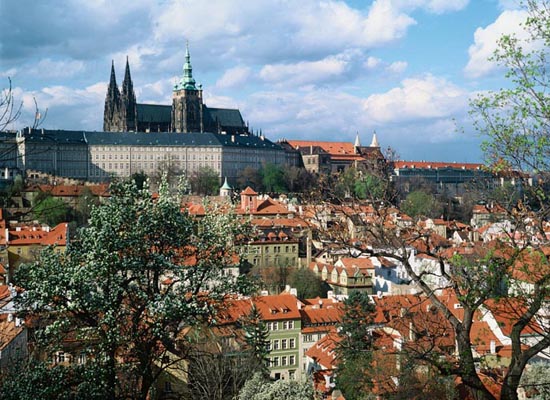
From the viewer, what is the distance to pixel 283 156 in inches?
4604

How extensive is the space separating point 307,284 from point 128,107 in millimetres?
72734

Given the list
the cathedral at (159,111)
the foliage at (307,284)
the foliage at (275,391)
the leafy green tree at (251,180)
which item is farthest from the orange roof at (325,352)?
the cathedral at (159,111)

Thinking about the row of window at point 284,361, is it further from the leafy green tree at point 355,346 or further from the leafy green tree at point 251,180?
the leafy green tree at point 251,180

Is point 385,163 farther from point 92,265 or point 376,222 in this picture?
point 92,265

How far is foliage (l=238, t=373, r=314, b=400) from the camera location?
16.6 meters

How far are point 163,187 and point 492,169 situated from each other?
448 cm

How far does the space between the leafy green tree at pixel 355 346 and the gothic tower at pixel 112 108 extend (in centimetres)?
8770

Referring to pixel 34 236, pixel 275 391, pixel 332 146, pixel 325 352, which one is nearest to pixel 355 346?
pixel 275 391

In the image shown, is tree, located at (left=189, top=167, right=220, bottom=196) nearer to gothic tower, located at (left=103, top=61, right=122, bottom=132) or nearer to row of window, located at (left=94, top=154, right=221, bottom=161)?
row of window, located at (left=94, top=154, right=221, bottom=161)

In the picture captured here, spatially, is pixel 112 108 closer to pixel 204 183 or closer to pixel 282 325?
pixel 204 183

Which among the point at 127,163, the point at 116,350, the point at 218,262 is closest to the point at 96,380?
the point at 116,350

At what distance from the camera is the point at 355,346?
853 inches

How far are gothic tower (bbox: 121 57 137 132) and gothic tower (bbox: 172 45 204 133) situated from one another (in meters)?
5.87

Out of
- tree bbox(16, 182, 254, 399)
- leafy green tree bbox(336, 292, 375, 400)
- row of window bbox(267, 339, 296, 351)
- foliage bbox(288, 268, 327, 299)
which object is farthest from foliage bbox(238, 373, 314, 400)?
foliage bbox(288, 268, 327, 299)
